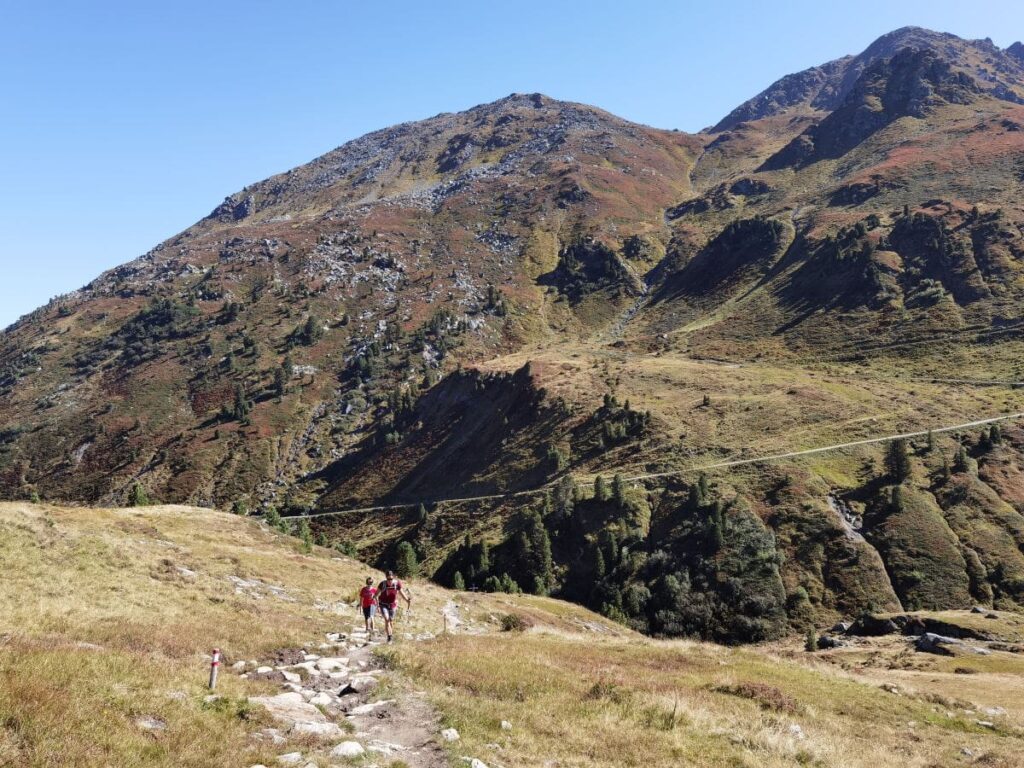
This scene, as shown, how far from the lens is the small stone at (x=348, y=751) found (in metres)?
11.2

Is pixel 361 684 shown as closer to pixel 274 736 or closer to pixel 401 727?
pixel 401 727

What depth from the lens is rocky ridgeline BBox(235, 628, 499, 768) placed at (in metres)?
11.5

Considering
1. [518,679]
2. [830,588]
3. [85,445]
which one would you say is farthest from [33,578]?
[85,445]

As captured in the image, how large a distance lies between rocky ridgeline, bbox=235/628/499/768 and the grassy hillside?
0.19 m

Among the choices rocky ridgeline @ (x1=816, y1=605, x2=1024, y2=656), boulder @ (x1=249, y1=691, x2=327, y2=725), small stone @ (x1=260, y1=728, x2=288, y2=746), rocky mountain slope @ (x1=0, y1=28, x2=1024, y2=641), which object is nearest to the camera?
small stone @ (x1=260, y1=728, x2=288, y2=746)

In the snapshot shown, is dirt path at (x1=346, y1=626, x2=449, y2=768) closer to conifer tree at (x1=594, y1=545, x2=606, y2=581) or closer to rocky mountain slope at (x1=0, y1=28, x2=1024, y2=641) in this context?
rocky mountain slope at (x1=0, y1=28, x2=1024, y2=641)

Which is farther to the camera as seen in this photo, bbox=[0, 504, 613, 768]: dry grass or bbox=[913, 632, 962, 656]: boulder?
bbox=[913, 632, 962, 656]: boulder

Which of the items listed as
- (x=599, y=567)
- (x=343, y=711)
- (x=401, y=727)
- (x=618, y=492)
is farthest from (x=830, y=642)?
(x=343, y=711)

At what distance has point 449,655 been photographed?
21125 millimetres

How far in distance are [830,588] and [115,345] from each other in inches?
8295

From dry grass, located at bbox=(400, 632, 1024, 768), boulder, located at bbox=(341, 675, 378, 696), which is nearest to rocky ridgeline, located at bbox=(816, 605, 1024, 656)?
dry grass, located at bbox=(400, 632, 1024, 768)

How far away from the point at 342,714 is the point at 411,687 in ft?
9.97

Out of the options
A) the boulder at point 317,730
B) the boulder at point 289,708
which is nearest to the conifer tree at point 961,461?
the boulder at point 289,708

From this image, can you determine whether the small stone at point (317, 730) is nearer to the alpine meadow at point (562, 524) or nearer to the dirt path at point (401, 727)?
the alpine meadow at point (562, 524)
